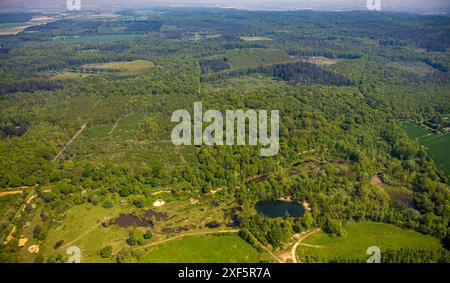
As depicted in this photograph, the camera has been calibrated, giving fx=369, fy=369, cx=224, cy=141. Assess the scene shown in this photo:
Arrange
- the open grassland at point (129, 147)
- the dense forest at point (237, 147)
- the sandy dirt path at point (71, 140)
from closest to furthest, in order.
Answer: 1. the dense forest at point (237, 147)
2. the open grassland at point (129, 147)
3. the sandy dirt path at point (71, 140)

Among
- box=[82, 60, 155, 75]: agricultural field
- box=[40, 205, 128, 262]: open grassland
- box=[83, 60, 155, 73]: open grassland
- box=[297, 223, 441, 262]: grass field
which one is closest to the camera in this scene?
box=[297, 223, 441, 262]: grass field

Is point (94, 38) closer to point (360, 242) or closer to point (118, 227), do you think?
point (118, 227)

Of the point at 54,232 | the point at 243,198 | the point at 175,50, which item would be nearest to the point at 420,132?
the point at 243,198

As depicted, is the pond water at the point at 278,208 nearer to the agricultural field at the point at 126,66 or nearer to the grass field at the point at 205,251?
the grass field at the point at 205,251

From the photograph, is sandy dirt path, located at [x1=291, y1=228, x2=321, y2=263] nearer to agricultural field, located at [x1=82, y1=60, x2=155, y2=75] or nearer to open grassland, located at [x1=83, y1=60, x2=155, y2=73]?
agricultural field, located at [x1=82, y1=60, x2=155, y2=75]

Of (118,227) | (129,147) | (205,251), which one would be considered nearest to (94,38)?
(129,147)

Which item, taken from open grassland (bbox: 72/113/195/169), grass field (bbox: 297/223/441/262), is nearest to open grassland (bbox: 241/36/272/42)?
open grassland (bbox: 72/113/195/169)

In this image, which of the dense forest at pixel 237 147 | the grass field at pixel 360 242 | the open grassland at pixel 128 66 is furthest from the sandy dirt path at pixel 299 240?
the open grassland at pixel 128 66
